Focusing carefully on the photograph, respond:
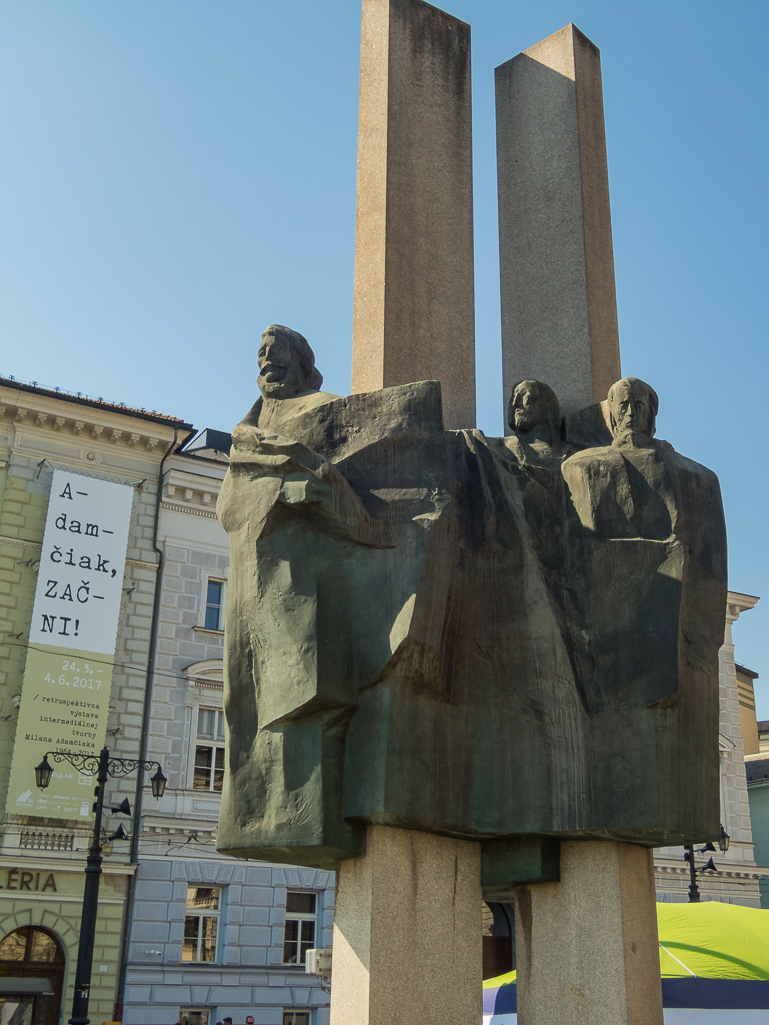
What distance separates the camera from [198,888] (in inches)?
965

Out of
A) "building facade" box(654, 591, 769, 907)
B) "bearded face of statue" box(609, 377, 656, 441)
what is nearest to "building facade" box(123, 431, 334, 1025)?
"building facade" box(654, 591, 769, 907)

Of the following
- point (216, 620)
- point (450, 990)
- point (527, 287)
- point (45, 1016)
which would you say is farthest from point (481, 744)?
point (216, 620)

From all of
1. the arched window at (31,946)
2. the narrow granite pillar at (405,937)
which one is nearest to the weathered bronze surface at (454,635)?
the narrow granite pillar at (405,937)

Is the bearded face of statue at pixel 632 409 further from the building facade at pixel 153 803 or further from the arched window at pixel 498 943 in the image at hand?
the building facade at pixel 153 803

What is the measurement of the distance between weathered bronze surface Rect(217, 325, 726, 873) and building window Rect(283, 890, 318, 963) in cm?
2041

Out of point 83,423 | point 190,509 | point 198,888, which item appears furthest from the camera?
point 190,509

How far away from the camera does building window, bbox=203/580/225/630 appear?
26641 mm

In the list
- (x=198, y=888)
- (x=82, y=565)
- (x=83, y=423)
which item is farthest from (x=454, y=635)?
(x=83, y=423)

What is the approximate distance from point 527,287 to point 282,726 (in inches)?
145

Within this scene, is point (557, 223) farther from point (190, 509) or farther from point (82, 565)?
point (190, 509)

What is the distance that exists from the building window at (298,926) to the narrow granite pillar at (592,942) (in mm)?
20033

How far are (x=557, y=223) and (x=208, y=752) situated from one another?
776 inches

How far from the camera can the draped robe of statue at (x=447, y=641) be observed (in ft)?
17.3

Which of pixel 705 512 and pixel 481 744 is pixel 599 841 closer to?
pixel 481 744
